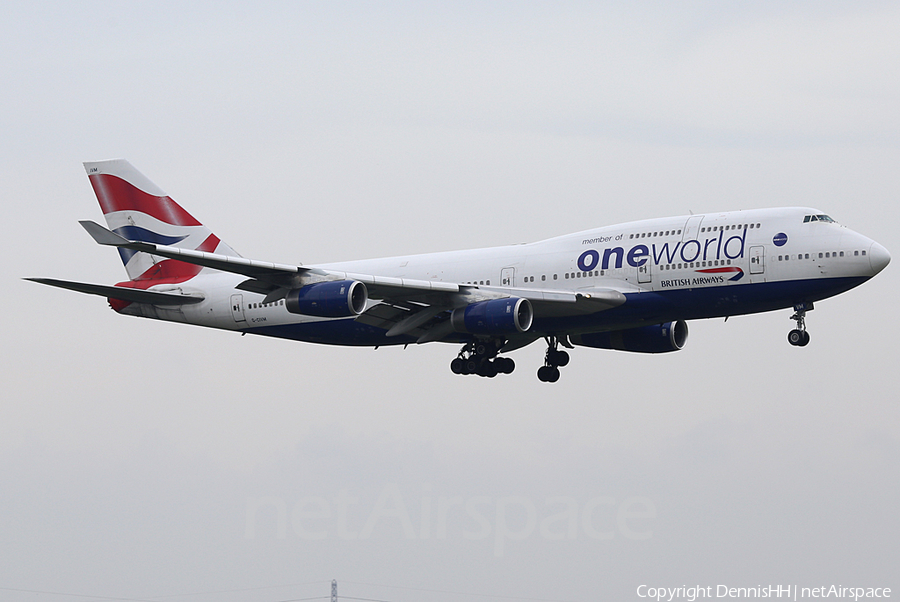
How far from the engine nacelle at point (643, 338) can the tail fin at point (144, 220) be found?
15738 millimetres

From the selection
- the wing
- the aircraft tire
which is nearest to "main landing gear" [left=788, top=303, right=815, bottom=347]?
the aircraft tire

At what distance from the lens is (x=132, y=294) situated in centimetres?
4903

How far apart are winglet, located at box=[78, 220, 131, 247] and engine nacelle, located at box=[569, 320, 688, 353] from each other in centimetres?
1982

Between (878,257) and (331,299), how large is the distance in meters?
18.4

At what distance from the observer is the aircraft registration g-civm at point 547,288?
41719 millimetres

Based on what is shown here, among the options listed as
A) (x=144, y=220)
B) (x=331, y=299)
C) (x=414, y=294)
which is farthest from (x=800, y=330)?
(x=144, y=220)

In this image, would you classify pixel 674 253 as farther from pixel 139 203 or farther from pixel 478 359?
pixel 139 203

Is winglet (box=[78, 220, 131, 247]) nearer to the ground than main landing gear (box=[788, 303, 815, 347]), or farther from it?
farther from it

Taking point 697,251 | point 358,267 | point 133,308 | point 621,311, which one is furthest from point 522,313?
point 133,308

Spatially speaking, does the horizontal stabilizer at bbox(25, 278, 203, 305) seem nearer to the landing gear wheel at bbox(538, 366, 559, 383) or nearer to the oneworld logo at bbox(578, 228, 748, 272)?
the landing gear wheel at bbox(538, 366, 559, 383)

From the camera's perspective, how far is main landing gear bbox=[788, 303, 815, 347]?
42312 mm

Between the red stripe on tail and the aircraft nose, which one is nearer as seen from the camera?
the aircraft nose

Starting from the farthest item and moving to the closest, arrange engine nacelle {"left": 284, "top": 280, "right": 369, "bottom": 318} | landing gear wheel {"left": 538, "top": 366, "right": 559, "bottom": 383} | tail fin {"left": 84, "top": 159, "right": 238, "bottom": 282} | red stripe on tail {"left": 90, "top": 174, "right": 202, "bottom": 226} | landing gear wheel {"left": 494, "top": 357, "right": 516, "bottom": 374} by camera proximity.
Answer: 1. red stripe on tail {"left": 90, "top": 174, "right": 202, "bottom": 226}
2. tail fin {"left": 84, "top": 159, "right": 238, "bottom": 282}
3. landing gear wheel {"left": 538, "top": 366, "right": 559, "bottom": 383}
4. landing gear wheel {"left": 494, "top": 357, "right": 516, "bottom": 374}
5. engine nacelle {"left": 284, "top": 280, "right": 369, "bottom": 318}

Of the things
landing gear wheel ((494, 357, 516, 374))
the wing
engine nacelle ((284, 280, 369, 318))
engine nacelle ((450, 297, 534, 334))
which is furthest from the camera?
landing gear wheel ((494, 357, 516, 374))
